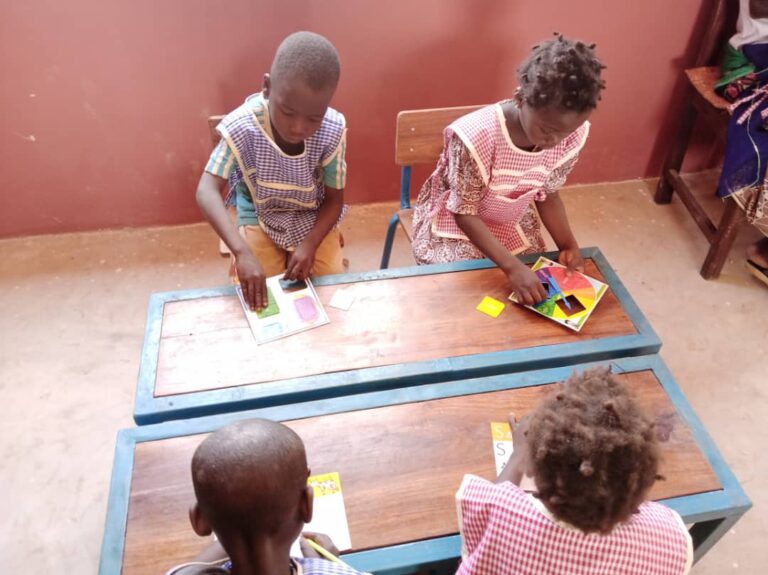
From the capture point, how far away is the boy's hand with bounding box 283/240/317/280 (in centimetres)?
179

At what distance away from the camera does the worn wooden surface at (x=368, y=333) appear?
155 cm

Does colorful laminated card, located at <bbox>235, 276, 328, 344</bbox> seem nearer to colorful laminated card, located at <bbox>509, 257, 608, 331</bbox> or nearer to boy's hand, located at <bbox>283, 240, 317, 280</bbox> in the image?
boy's hand, located at <bbox>283, 240, 317, 280</bbox>

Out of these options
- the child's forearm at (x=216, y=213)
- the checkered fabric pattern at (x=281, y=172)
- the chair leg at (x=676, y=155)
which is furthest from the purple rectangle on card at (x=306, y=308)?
the chair leg at (x=676, y=155)

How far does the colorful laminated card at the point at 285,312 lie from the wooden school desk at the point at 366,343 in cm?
2

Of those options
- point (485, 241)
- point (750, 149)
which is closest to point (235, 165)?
point (485, 241)

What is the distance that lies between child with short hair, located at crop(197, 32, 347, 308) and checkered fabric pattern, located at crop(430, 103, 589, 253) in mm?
392

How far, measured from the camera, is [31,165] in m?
2.65

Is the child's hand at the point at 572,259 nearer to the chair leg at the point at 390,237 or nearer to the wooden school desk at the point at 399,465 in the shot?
the wooden school desk at the point at 399,465

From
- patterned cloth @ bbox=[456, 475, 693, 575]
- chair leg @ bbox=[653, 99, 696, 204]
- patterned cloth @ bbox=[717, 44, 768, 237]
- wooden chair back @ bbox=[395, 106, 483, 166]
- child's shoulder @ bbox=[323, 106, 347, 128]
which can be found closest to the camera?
patterned cloth @ bbox=[456, 475, 693, 575]

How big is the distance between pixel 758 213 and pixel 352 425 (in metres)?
2.11

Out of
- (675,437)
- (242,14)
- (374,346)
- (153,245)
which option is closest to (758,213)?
(675,437)

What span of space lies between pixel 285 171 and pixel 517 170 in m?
A: 0.74

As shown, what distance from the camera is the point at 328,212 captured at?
2062 millimetres

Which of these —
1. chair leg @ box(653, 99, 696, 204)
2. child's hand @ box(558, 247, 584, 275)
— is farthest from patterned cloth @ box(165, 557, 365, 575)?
chair leg @ box(653, 99, 696, 204)
